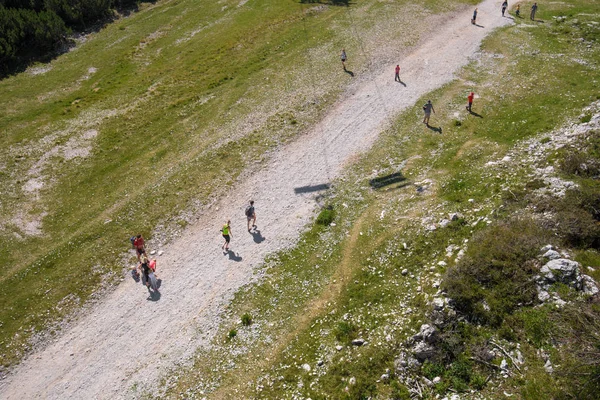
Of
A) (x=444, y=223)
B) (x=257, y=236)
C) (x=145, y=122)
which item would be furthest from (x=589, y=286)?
(x=145, y=122)

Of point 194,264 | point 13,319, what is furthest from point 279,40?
point 13,319

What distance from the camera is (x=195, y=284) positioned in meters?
27.3

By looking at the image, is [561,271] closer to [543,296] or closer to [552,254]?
[552,254]

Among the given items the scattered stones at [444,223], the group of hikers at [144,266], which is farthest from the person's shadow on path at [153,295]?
the scattered stones at [444,223]

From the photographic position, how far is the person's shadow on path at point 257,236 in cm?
2980

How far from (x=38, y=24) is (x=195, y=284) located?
53.7 metres

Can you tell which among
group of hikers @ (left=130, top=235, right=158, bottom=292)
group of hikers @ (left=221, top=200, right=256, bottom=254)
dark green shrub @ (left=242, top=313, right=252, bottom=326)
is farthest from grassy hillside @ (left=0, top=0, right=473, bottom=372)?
dark green shrub @ (left=242, top=313, right=252, bottom=326)

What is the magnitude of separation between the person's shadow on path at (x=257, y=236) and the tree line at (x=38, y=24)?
48.8m

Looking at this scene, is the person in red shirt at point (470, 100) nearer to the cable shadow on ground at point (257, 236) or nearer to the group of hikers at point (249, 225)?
the group of hikers at point (249, 225)

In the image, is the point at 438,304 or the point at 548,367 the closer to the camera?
the point at 548,367

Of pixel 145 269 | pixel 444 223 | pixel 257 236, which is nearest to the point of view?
pixel 444 223

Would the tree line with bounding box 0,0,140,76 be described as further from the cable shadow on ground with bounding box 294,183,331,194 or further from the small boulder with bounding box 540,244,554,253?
the small boulder with bounding box 540,244,554,253

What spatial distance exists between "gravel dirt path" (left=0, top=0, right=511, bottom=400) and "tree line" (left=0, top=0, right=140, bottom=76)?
148ft

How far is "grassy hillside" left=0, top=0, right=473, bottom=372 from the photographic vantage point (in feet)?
104
